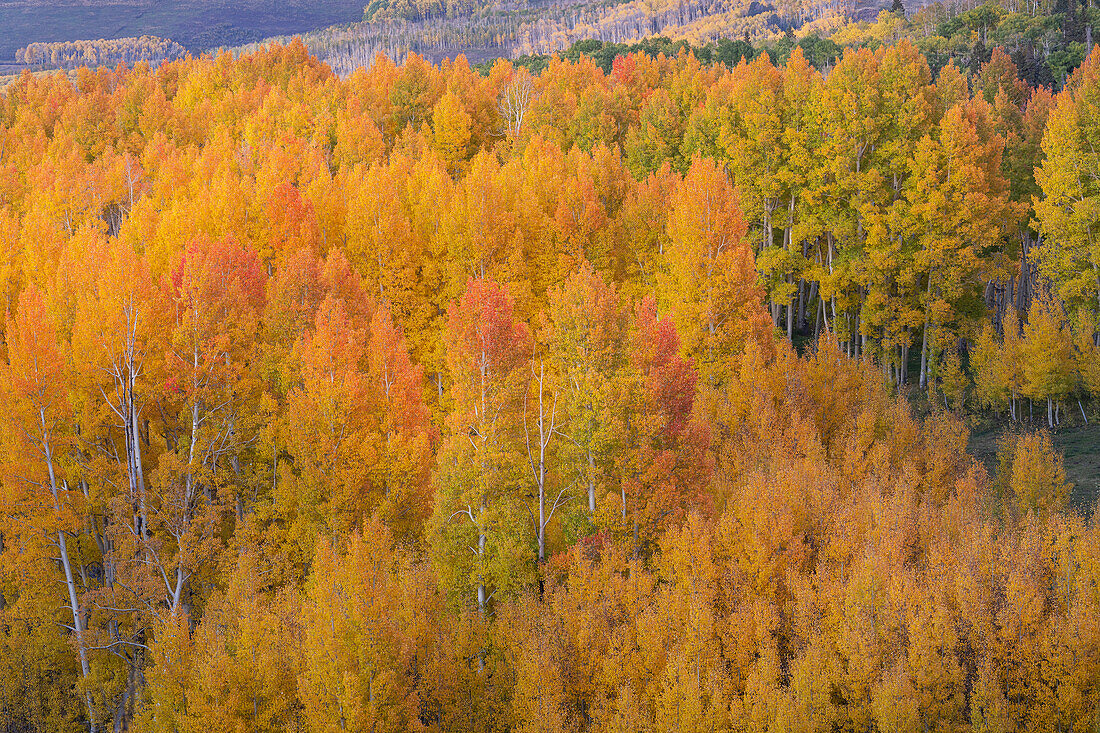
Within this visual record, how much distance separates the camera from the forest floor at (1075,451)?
3959cm

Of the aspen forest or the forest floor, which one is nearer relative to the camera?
the aspen forest

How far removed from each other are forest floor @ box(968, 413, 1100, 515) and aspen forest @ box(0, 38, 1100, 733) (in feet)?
2.47

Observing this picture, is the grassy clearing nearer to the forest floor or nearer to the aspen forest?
the forest floor

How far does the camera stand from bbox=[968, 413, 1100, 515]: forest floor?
39591 mm

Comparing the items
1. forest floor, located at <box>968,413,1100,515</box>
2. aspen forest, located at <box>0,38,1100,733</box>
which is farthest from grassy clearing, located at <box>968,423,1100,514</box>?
aspen forest, located at <box>0,38,1100,733</box>

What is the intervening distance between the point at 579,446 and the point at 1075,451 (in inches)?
1125

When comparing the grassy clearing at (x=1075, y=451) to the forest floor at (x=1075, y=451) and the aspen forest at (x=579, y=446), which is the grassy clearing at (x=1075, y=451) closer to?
the forest floor at (x=1075, y=451)

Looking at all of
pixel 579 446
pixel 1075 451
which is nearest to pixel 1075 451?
pixel 1075 451

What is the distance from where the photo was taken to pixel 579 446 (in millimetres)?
31828

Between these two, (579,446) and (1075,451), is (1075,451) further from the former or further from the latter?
(579,446)

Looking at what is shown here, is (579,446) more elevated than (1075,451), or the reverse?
(579,446)

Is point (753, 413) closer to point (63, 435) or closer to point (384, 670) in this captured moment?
point (384, 670)

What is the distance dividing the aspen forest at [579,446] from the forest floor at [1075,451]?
75cm

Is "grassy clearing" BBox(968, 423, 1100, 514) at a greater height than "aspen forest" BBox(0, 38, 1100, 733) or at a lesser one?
lesser
